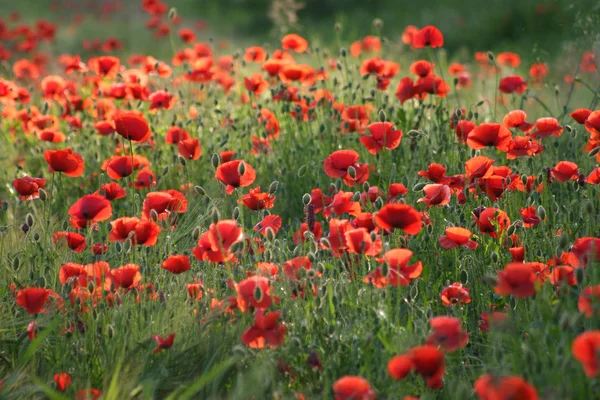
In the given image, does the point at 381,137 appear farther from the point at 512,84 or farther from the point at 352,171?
the point at 512,84

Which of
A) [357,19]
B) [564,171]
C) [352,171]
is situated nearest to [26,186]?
[352,171]

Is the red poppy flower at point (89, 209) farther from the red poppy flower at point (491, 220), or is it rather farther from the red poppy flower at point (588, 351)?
the red poppy flower at point (588, 351)

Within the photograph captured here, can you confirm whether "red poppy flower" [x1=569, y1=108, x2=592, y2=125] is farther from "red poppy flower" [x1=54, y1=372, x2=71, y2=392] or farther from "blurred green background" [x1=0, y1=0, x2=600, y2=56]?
"blurred green background" [x1=0, y1=0, x2=600, y2=56]

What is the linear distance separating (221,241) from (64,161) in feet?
2.57

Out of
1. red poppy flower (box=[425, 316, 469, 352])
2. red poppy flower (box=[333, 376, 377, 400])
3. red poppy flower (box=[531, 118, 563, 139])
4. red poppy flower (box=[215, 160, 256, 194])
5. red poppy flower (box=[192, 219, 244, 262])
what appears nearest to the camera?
A: red poppy flower (box=[333, 376, 377, 400])

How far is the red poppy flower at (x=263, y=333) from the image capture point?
182cm

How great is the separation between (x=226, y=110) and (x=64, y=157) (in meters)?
1.79

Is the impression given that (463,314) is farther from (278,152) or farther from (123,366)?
(278,152)

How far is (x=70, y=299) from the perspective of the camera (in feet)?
6.99

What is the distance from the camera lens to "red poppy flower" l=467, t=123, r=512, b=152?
8.34 feet

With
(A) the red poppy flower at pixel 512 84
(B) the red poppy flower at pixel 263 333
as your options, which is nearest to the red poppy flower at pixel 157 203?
(B) the red poppy flower at pixel 263 333

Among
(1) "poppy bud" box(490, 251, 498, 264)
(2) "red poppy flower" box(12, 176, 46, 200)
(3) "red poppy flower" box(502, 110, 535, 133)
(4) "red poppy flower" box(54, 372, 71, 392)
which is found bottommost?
(4) "red poppy flower" box(54, 372, 71, 392)

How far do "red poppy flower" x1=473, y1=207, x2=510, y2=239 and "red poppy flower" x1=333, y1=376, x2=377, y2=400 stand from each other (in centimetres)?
95

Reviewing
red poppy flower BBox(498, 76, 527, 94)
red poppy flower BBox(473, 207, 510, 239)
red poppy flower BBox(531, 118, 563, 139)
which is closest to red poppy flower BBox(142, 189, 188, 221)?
red poppy flower BBox(473, 207, 510, 239)
